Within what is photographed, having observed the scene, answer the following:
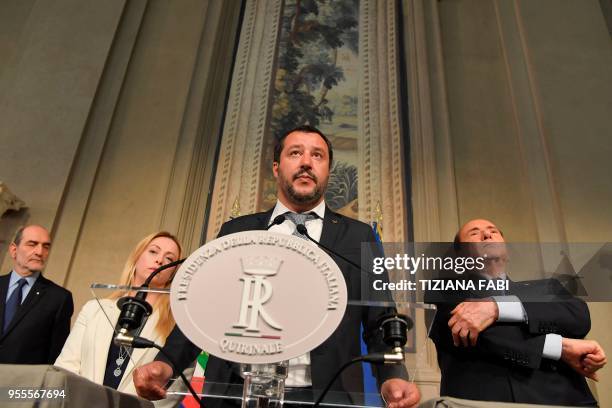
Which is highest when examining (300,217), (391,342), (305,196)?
(305,196)

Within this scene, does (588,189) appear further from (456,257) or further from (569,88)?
(456,257)

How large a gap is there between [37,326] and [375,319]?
2298 mm

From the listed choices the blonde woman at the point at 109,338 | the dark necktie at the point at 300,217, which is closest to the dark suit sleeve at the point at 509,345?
the dark necktie at the point at 300,217

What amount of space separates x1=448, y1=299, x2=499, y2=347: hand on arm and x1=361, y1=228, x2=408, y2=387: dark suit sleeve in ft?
1.57

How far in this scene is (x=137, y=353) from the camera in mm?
1722

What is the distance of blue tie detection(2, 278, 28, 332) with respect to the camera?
2.94m

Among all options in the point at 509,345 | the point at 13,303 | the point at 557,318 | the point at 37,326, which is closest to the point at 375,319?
the point at 509,345

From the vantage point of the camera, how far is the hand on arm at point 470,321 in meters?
1.68

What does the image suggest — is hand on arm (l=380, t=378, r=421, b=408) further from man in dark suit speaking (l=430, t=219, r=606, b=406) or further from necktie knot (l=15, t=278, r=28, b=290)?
necktie knot (l=15, t=278, r=28, b=290)

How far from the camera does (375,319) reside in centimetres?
117

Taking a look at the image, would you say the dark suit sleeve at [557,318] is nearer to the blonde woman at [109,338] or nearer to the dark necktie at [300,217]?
the dark necktie at [300,217]

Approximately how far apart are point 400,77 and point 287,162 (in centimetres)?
361

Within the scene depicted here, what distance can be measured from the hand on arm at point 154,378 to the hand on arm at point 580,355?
1.31 m

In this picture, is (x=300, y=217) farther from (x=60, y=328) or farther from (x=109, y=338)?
(x=60, y=328)
